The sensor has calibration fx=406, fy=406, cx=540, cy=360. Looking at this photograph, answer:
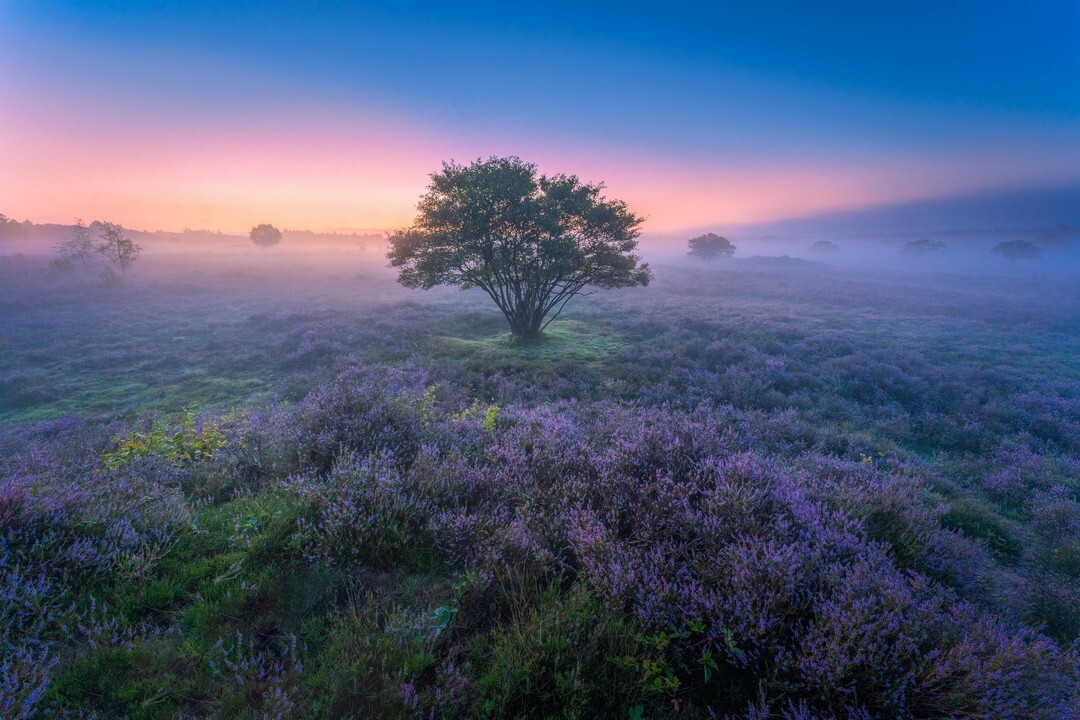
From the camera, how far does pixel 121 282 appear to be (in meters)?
40.0

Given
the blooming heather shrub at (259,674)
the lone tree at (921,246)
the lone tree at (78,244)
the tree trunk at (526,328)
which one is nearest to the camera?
the blooming heather shrub at (259,674)

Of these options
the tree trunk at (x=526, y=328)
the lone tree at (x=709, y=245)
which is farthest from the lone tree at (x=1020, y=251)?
the tree trunk at (x=526, y=328)

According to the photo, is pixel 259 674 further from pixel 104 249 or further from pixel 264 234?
pixel 264 234

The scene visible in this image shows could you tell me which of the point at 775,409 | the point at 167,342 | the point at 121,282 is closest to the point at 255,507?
the point at 775,409

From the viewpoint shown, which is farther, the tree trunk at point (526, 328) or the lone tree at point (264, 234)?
the lone tree at point (264, 234)

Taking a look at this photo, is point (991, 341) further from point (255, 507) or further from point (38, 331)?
point (38, 331)

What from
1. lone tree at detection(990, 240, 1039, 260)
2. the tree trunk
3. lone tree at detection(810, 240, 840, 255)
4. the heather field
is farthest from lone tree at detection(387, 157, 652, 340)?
lone tree at detection(810, 240, 840, 255)

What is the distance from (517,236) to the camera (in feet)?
63.2

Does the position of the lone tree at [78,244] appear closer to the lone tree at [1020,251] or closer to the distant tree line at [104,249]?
the distant tree line at [104,249]

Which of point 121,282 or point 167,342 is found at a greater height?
point 121,282

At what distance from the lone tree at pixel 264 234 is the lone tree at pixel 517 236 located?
101965 mm

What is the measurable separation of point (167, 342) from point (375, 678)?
28.0m

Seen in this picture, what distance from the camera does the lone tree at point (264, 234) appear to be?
9881 cm

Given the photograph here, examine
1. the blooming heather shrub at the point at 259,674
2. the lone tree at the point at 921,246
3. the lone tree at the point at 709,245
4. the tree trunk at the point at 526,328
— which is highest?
the lone tree at the point at 921,246
